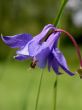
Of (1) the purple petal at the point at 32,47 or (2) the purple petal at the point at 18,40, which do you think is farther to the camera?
(2) the purple petal at the point at 18,40

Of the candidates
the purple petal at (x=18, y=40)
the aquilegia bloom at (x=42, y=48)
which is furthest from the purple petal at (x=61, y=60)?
the purple petal at (x=18, y=40)

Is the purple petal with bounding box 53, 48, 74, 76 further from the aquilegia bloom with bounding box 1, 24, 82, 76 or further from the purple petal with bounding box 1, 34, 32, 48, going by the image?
the purple petal with bounding box 1, 34, 32, 48

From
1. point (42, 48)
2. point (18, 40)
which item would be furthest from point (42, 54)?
point (18, 40)

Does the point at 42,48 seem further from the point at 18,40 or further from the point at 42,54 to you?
the point at 18,40

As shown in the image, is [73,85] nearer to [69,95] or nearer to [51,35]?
[69,95]

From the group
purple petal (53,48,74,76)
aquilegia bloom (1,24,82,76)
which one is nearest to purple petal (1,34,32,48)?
aquilegia bloom (1,24,82,76)

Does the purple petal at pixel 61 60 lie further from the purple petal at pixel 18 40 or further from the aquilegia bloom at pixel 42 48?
the purple petal at pixel 18 40

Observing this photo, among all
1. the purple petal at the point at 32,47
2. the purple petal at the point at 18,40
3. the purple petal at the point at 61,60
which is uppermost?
the purple petal at the point at 18,40
